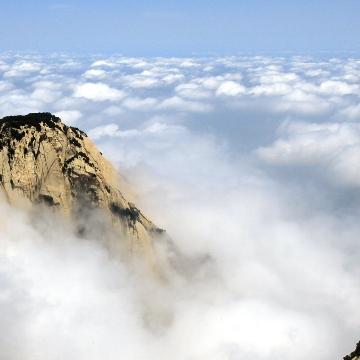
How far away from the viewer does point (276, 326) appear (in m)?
121

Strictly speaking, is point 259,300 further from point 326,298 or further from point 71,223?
point 71,223

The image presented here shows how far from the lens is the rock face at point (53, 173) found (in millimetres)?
72188

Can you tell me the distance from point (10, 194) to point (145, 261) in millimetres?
24882

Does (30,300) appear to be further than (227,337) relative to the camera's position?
No

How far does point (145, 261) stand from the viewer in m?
81.2

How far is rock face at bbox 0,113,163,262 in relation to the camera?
2842 inches

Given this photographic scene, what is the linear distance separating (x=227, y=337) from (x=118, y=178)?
42.8 metres

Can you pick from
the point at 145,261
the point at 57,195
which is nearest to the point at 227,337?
the point at 145,261

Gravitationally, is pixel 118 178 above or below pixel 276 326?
above

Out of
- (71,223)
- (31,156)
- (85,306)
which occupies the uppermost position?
(31,156)

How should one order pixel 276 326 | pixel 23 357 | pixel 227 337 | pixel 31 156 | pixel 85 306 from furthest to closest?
pixel 276 326, pixel 227 337, pixel 85 306, pixel 31 156, pixel 23 357

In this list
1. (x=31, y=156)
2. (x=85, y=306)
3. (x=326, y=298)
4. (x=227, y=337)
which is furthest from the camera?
(x=326, y=298)

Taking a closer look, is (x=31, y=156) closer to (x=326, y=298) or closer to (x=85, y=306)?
(x=85, y=306)

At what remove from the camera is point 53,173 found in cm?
7300
